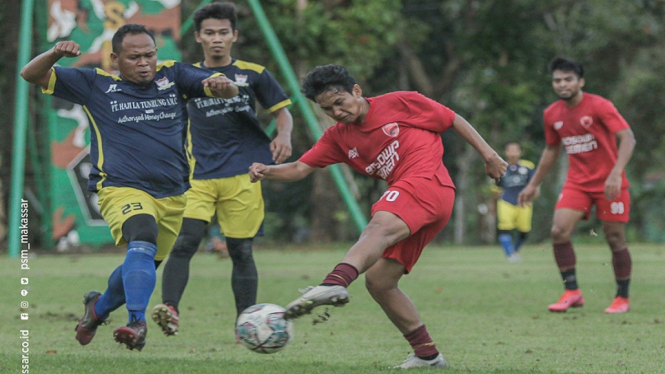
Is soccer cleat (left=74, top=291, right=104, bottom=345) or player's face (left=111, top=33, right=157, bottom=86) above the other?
player's face (left=111, top=33, right=157, bottom=86)

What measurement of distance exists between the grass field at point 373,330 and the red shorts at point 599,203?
836 mm

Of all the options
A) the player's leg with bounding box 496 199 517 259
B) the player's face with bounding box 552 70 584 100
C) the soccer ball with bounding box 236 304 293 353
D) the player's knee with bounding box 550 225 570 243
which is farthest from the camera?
the player's leg with bounding box 496 199 517 259

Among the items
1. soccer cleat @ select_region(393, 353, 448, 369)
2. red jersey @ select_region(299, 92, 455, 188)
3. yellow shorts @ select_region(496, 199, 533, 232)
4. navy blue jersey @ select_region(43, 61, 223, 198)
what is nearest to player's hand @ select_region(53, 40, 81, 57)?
navy blue jersey @ select_region(43, 61, 223, 198)

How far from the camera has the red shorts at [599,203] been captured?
8938mm

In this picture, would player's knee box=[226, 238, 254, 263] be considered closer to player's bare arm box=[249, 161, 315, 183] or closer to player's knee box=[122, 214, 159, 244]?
player's bare arm box=[249, 161, 315, 183]

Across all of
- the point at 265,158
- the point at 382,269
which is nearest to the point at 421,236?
the point at 382,269

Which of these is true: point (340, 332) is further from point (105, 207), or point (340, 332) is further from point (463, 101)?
point (463, 101)

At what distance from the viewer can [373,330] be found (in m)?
7.72

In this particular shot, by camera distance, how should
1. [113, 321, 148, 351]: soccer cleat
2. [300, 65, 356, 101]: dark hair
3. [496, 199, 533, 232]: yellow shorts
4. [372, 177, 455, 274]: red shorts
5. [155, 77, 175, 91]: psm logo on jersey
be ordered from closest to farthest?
[113, 321, 148, 351]: soccer cleat < [372, 177, 455, 274]: red shorts < [300, 65, 356, 101]: dark hair < [155, 77, 175, 91]: psm logo on jersey < [496, 199, 533, 232]: yellow shorts

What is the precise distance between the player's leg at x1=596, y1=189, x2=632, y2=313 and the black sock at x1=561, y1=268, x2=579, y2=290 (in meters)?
0.36

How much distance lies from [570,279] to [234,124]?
3.47 meters

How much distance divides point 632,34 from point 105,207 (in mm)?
27051

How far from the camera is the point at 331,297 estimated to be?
15.5ft

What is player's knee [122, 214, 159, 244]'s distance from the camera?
19.2 feet
